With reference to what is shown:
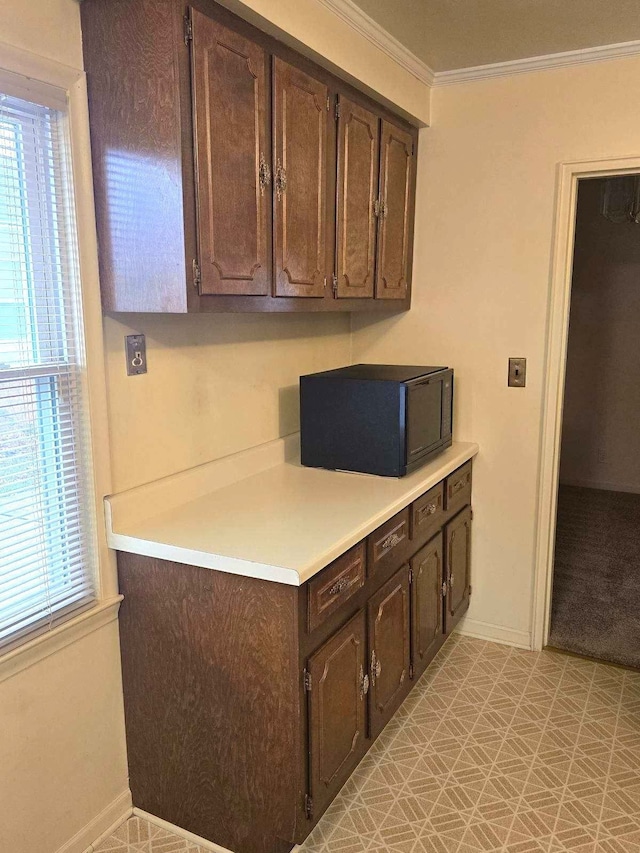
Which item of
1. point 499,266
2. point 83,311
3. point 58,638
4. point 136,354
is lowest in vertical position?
point 58,638

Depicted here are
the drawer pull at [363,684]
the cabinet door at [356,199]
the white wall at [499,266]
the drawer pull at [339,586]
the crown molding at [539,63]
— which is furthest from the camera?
the white wall at [499,266]

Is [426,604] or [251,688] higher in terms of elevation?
[251,688]

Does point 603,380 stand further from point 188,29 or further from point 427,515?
point 188,29

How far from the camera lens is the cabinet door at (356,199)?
230cm

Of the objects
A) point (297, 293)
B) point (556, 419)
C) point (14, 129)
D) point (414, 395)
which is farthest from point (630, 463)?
point (14, 129)

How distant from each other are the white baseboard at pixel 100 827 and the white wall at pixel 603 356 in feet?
14.0

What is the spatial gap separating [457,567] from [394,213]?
149 cm

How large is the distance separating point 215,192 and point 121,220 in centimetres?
25

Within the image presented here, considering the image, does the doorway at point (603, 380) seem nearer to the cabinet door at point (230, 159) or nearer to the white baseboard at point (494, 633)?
the white baseboard at point (494, 633)

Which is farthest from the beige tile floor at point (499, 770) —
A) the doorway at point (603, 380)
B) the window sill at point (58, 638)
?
the doorway at point (603, 380)

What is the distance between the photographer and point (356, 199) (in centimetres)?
240

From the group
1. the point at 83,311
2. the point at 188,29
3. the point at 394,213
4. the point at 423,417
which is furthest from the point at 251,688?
the point at 394,213

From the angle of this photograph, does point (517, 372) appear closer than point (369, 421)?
No

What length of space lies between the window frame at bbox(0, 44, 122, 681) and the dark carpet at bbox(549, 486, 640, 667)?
2.07 meters
